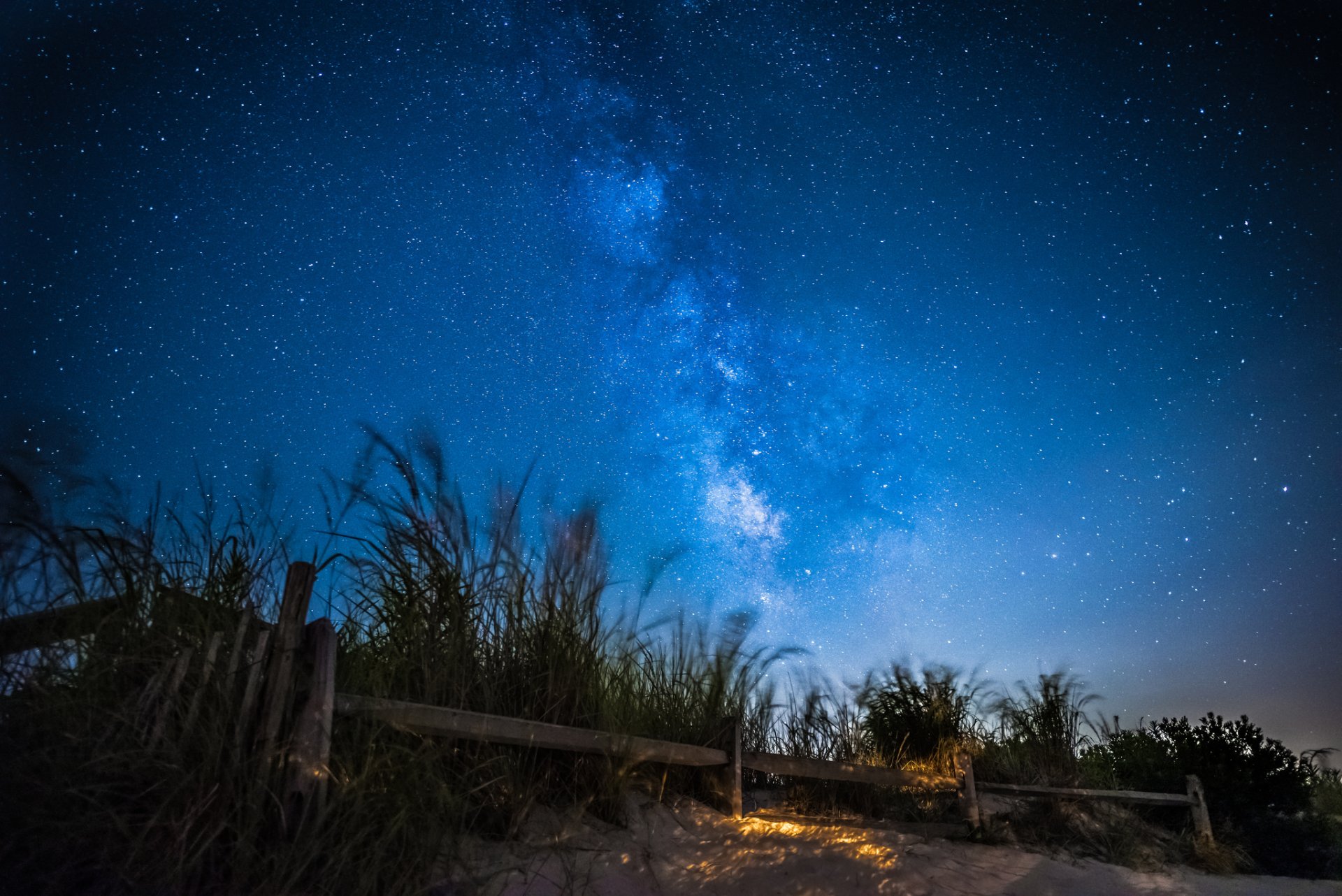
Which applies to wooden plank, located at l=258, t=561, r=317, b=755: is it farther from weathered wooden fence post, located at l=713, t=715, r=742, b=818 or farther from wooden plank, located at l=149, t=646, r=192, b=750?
weathered wooden fence post, located at l=713, t=715, r=742, b=818

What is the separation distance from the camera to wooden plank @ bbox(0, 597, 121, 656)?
3.47m

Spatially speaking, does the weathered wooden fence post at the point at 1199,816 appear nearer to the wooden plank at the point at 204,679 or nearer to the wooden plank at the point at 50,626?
the wooden plank at the point at 204,679

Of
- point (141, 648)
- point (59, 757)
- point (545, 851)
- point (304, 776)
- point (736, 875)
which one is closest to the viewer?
point (59, 757)

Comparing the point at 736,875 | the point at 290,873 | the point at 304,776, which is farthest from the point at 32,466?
the point at 736,875

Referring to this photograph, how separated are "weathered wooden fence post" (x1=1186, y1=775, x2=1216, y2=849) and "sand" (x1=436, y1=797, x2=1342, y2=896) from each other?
1710mm

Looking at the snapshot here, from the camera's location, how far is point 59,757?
9.98ft

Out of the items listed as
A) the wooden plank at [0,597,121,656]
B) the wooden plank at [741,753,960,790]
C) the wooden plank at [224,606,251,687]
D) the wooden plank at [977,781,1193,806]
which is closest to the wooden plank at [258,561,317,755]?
the wooden plank at [224,606,251,687]

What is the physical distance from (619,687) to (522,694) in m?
0.92

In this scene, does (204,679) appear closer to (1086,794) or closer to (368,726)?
(368,726)

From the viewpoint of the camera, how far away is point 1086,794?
7848 mm

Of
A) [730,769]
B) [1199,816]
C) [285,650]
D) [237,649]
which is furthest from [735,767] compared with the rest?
[1199,816]

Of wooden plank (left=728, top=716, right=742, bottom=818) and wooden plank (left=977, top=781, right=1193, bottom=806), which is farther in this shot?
wooden plank (left=977, top=781, right=1193, bottom=806)

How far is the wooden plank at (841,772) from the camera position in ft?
20.3

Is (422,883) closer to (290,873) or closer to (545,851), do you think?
(290,873)
